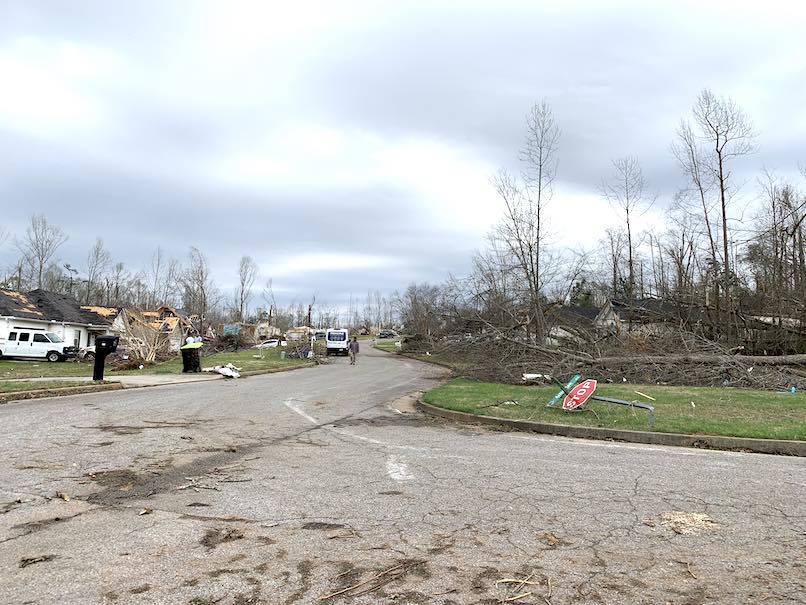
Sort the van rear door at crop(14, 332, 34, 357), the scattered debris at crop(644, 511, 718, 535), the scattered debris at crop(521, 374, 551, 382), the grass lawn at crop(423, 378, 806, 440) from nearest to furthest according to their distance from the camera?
1. the scattered debris at crop(644, 511, 718, 535)
2. the grass lawn at crop(423, 378, 806, 440)
3. the scattered debris at crop(521, 374, 551, 382)
4. the van rear door at crop(14, 332, 34, 357)

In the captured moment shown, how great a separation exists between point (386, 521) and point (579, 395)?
801 centimetres

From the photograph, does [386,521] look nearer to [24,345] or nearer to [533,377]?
[533,377]

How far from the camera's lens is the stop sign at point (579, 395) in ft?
39.2

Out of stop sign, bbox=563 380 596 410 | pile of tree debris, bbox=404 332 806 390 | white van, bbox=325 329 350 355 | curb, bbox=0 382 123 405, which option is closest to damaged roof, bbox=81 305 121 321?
white van, bbox=325 329 350 355

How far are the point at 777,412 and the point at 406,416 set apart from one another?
7.84m

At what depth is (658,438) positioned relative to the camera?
9953mm

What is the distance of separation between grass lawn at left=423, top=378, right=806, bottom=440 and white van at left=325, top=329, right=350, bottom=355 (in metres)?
35.9

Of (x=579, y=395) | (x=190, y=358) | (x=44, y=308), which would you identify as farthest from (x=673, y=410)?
(x=44, y=308)

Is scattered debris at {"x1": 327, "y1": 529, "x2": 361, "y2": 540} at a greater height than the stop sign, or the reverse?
the stop sign

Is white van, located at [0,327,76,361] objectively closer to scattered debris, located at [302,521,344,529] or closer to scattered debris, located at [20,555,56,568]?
scattered debris, located at [20,555,56,568]

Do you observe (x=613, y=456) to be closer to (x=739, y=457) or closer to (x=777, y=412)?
(x=739, y=457)

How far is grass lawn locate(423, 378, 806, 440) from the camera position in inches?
404

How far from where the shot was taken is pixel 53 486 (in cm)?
615

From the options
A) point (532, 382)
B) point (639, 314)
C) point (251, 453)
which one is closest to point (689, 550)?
point (251, 453)
